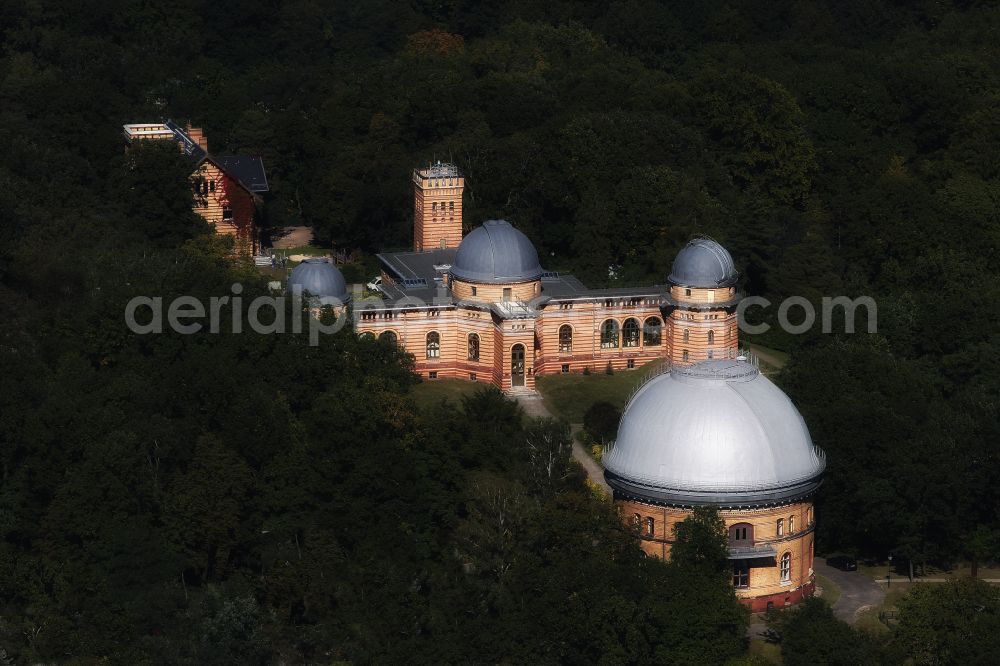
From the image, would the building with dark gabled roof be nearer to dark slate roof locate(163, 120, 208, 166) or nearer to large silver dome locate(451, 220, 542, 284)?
dark slate roof locate(163, 120, 208, 166)

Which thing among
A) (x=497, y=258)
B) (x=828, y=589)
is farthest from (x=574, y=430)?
(x=828, y=589)

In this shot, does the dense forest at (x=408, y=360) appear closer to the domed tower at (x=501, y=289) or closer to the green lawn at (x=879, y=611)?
the green lawn at (x=879, y=611)

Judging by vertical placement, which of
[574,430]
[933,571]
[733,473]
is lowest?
[933,571]

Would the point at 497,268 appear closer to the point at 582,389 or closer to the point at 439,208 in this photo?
the point at 582,389

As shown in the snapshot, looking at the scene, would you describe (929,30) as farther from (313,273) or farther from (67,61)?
(313,273)

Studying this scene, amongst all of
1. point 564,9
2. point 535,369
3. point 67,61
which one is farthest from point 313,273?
point 564,9
